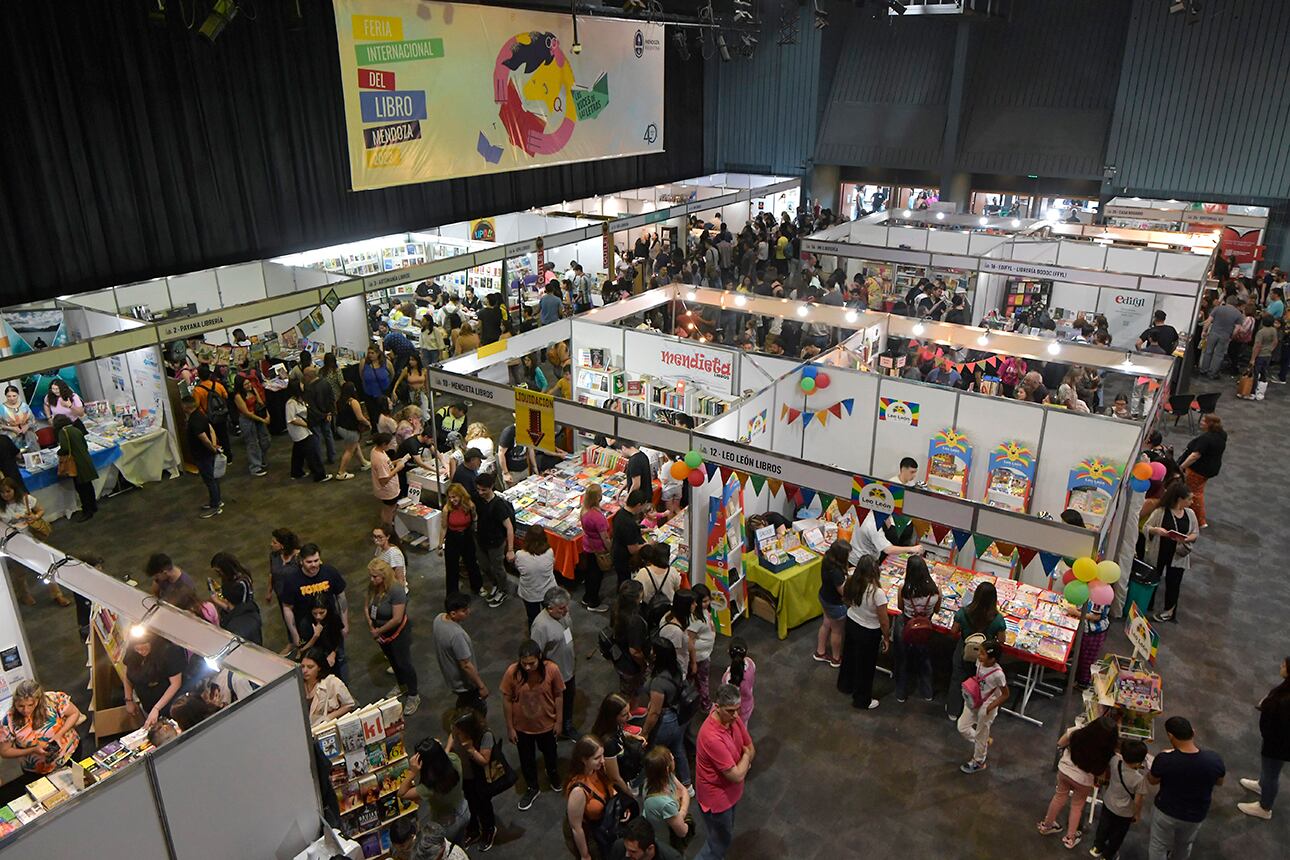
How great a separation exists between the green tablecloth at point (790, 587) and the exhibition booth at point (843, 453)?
0.05 ft

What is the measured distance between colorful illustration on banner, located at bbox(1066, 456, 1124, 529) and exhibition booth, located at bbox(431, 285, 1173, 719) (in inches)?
0.5

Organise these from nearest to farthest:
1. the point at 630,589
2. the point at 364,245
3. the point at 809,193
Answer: the point at 630,589
the point at 364,245
the point at 809,193

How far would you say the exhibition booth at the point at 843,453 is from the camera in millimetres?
5938

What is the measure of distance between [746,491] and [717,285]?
31.8 feet

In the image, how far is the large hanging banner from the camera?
12.1 meters

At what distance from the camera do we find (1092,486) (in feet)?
23.1

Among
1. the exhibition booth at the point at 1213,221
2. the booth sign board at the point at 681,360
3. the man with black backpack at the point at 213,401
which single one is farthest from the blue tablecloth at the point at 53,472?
the exhibition booth at the point at 1213,221

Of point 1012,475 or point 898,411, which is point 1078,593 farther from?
point 898,411

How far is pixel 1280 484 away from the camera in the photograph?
9430mm

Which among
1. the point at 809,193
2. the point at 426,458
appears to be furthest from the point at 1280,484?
the point at 809,193

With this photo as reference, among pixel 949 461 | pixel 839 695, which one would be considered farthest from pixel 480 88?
pixel 839 695

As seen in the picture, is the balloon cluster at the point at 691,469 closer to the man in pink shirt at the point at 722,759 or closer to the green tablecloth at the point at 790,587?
the green tablecloth at the point at 790,587

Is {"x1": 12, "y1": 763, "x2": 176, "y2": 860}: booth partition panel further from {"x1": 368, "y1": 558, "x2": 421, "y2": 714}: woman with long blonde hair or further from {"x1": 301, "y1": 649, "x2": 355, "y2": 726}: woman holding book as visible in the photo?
{"x1": 368, "y1": 558, "x2": 421, "y2": 714}: woman with long blonde hair

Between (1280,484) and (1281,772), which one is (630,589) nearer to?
(1281,772)
